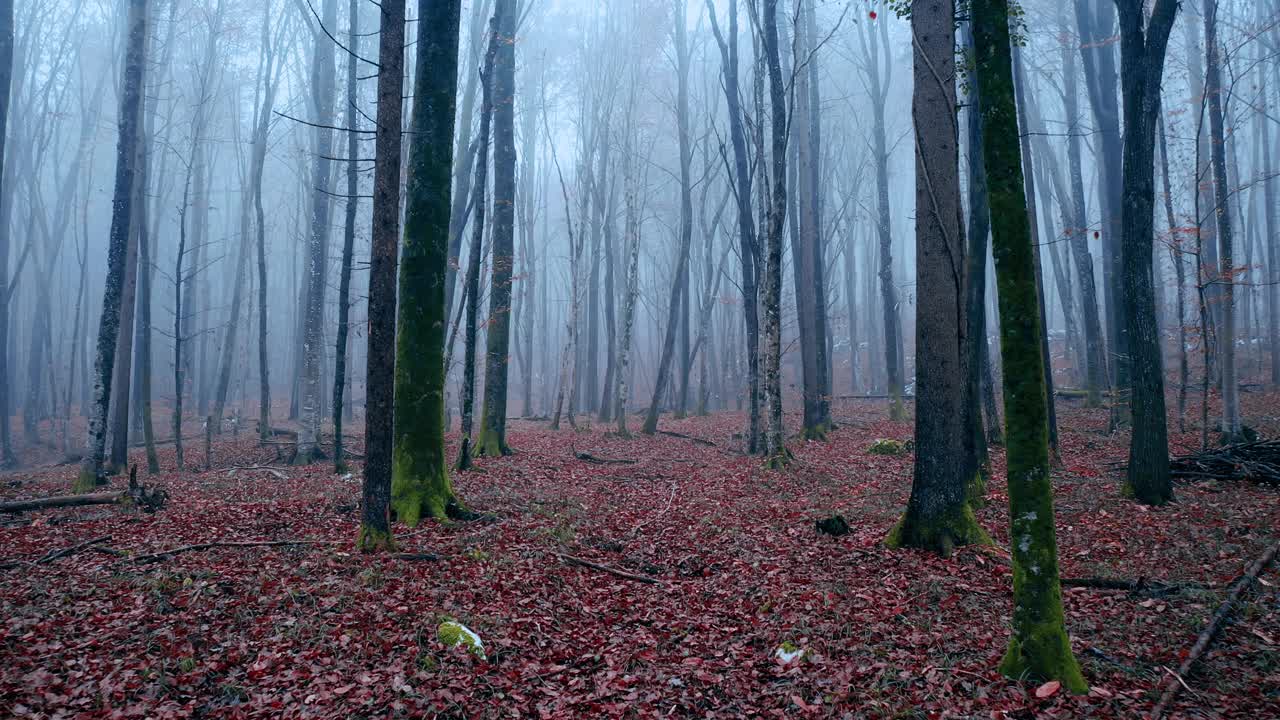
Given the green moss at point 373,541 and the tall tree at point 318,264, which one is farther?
the tall tree at point 318,264

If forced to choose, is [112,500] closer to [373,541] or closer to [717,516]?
[373,541]

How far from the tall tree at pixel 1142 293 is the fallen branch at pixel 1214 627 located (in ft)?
7.49

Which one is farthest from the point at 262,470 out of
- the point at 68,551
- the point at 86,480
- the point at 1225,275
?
the point at 1225,275

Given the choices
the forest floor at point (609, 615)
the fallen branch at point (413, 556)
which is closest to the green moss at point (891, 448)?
the forest floor at point (609, 615)

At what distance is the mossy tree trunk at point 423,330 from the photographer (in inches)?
323

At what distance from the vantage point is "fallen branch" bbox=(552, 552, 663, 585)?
22.1 ft

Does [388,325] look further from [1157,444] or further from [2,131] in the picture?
[2,131]

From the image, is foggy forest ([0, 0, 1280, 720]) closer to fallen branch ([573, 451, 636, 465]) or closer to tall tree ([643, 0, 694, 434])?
fallen branch ([573, 451, 636, 465])

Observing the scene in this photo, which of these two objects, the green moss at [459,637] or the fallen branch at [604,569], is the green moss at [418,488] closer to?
the fallen branch at [604,569]

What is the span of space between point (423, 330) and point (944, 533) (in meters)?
6.62

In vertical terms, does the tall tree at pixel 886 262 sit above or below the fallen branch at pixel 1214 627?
above

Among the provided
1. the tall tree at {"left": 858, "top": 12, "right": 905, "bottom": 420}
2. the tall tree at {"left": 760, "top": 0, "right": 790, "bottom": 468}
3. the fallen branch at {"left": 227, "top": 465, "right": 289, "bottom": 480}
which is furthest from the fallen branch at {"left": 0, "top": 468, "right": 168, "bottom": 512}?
the tall tree at {"left": 858, "top": 12, "right": 905, "bottom": 420}

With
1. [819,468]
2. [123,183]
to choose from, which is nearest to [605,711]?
[819,468]

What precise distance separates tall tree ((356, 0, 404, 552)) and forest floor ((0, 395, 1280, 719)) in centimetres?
49
